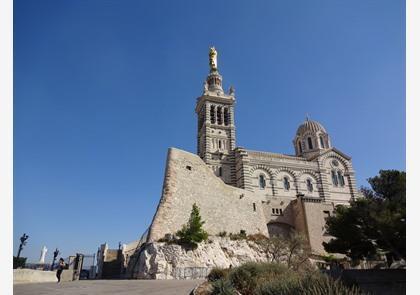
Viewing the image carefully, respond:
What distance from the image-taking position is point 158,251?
1823cm

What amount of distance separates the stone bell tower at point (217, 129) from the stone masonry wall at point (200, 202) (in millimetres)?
6078

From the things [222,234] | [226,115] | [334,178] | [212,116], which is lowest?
[222,234]

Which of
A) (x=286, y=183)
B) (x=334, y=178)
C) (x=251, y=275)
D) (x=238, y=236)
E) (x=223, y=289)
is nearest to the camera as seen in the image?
(x=223, y=289)

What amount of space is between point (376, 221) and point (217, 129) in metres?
27.0

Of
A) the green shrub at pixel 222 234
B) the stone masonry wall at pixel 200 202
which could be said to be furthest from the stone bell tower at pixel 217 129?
the green shrub at pixel 222 234

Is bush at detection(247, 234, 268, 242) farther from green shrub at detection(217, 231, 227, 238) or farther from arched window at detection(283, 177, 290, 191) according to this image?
arched window at detection(283, 177, 290, 191)

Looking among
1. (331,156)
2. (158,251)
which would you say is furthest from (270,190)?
(158,251)

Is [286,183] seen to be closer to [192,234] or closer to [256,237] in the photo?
[256,237]

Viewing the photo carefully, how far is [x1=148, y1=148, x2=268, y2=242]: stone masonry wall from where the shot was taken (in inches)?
837

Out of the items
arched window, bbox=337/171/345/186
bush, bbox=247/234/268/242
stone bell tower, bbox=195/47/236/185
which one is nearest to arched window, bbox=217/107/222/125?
stone bell tower, bbox=195/47/236/185

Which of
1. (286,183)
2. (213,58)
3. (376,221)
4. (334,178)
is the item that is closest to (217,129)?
(286,183)

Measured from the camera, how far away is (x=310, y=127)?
41750 mm

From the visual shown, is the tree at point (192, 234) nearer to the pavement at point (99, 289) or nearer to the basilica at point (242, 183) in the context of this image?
the basilica at point (242, 183)

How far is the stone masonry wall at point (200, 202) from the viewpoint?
2127cm
